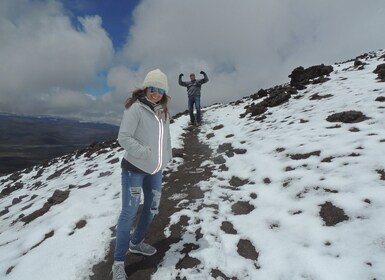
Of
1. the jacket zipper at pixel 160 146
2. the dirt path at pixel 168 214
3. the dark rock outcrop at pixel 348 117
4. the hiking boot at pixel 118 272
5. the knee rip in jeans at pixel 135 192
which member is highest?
the jacket zipper at pixel 160 146

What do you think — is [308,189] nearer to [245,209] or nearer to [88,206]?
[245,209]

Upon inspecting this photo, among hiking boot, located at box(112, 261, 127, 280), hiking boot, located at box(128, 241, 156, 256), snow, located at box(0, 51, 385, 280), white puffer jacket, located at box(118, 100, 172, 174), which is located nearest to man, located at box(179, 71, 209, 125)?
snow, located at box(0, 51, 385, 280)

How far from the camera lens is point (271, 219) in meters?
6.20

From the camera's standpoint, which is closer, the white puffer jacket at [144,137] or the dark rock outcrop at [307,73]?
the white puffer jacket at [144,137]

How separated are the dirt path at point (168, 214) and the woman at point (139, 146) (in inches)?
22.2

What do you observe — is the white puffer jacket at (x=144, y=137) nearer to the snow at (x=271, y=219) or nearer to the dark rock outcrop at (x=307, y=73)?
the snow at (x=271, y=219)

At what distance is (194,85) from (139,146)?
15.0 m

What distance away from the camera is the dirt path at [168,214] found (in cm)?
547

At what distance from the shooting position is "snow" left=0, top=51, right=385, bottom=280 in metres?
4.80

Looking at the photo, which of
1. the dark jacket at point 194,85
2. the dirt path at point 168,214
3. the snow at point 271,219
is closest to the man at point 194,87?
the dark jacket at point 194,85

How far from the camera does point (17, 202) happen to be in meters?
13.4

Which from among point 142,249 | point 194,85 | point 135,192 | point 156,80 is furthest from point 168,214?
point 194,85

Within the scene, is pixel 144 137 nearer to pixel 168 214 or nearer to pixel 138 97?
pixel 138 97

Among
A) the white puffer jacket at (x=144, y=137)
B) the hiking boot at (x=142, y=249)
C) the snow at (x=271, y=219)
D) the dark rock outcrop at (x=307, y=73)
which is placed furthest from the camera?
the dark rock outcrop at (x=307, y=73)
